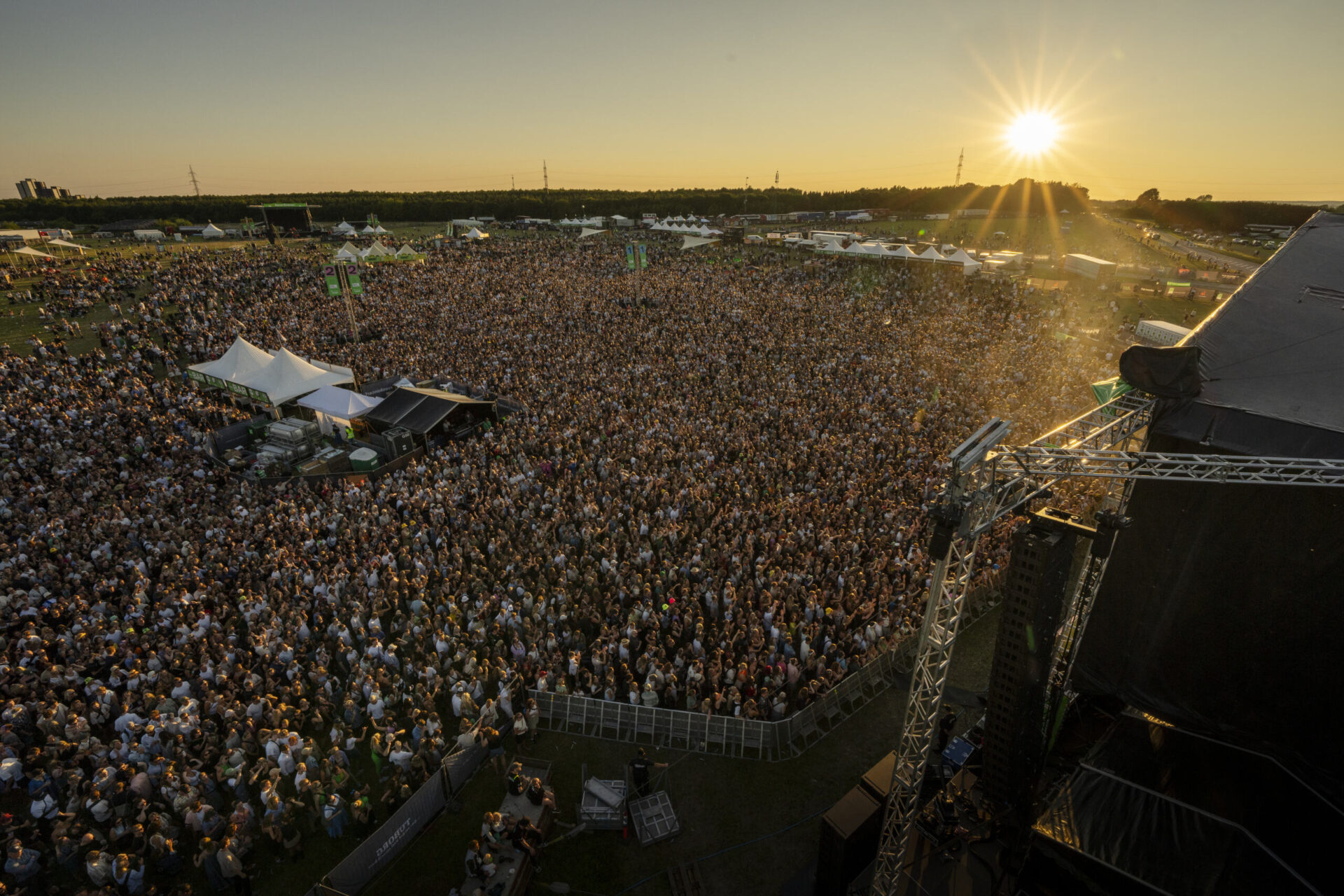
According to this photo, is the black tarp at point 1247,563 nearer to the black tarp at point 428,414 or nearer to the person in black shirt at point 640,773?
the person in black shirt at point 640,773

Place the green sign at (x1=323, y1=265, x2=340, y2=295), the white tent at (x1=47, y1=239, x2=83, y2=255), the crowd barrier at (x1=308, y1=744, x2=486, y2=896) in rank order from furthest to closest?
the white tent at (x1=47, y1=239, x2=83, y2=255), the green sign at (x1=323, y1=265, x2=340, y2=295), the crowd barrier at (x1=308, y1=744, x2=486, y2=896)

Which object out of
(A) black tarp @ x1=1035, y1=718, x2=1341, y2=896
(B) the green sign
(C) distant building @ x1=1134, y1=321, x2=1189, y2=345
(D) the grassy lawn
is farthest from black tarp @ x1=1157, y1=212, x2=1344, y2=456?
(B) the green sign

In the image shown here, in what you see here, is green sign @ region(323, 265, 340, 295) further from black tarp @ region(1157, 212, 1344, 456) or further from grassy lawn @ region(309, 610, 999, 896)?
black tarp @ region(1157, 212, 1344, 456)

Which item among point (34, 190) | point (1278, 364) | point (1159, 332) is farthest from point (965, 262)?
point (34, 190)

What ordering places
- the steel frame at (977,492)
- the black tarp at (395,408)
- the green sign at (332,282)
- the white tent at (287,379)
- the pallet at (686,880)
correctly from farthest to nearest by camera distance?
the green sign at (332,282), the white tent at (287,379), the black tarp at (395,408), the pallet at (686,880), the steel frame at (977,492)

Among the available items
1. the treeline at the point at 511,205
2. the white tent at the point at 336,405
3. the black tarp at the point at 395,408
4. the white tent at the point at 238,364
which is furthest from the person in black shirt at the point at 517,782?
the treeline at the point at 511,205

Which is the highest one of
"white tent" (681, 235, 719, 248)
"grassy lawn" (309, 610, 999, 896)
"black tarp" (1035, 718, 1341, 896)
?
"white tent" (681, 235, 719, 248)

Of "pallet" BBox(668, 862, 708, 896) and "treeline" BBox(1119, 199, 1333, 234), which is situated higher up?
"treeline" BBox(1119, 199, 1333, 234)
